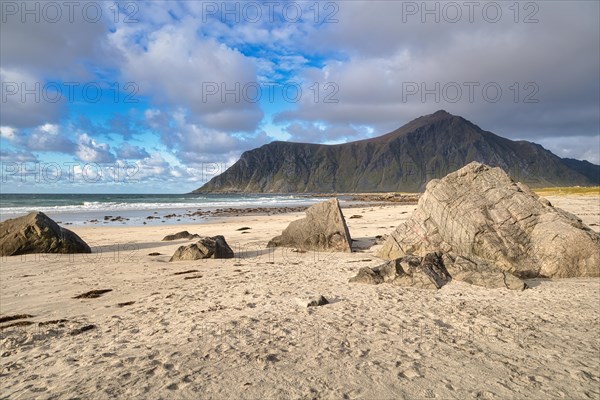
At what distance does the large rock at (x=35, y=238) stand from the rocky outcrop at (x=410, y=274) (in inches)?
464

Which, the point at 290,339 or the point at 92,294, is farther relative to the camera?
the point at 92,294

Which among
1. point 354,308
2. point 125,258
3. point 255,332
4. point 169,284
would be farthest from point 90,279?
point 354,308

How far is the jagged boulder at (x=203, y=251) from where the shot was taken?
1288 cm

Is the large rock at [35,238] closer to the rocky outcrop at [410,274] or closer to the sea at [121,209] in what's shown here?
the rocky outcrop at [410,274]

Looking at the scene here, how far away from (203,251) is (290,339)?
8186 mm

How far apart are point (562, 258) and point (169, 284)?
10678 mm

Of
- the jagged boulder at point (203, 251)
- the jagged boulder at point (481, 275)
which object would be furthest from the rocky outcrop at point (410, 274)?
the jagged boulder at point (203, 251)

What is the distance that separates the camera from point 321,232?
48.5ft

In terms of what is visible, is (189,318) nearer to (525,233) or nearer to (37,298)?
(37,298)

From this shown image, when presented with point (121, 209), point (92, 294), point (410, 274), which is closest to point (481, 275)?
point (410, 274)

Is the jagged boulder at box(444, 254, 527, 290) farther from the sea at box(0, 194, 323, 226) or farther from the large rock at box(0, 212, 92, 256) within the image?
the sea at box(0, 194, 323, 226)

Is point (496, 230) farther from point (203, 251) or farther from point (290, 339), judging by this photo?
point (203, 251)

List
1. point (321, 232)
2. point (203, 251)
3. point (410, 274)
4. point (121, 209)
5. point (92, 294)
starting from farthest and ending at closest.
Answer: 1. point (121, 209)
2. point (321, 232)
3. point (203, 251)
4. point (410, 274)
5. point (92, 294)

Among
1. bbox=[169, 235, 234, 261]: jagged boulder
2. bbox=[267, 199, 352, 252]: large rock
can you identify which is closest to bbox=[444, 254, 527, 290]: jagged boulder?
bbox=[267, 199, 352, 252]: large rock
